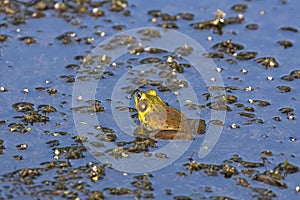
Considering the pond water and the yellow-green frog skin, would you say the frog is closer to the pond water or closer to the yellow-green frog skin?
the yellow-green frog skin

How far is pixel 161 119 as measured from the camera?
10219mm

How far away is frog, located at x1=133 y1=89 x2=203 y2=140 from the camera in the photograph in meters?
10.2

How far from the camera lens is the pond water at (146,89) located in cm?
961

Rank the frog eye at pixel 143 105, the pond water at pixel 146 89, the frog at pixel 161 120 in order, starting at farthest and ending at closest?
the frog eye at pixel 143 105 → the frog at pixel 161 120 → the pond water at pixel 146 89

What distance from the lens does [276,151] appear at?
33.6ft

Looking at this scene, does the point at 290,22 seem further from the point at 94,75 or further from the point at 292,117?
the point at 94,75

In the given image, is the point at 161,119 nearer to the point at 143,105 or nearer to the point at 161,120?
the point at 161,120

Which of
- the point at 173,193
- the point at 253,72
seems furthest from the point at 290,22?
the point at 173,193

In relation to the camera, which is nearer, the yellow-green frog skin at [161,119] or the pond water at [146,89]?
the pond water at [146,89]

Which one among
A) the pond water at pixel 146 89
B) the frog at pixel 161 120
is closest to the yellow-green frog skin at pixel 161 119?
the frog at pixel 161 120

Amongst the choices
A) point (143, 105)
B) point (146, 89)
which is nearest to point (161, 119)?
point (143, 105)

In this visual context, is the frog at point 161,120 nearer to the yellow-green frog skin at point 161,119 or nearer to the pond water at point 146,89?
the yellow-green frog skin at point 161,119

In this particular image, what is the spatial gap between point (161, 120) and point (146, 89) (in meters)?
1.72

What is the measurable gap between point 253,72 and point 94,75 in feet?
9.55
